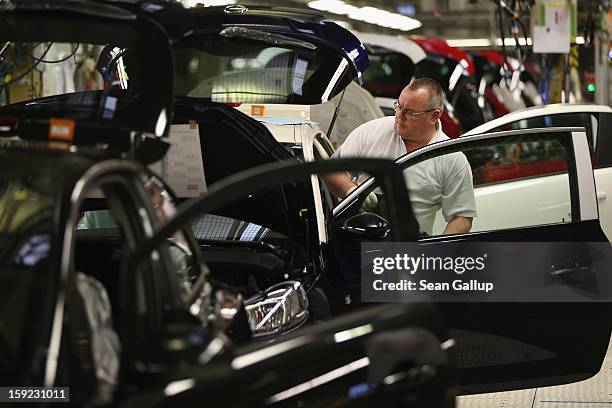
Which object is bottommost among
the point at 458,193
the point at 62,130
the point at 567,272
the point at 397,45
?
the point at 567,272

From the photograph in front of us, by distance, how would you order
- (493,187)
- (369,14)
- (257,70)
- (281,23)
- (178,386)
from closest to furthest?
(178,386) → (493,187) → (281,23) → (257,70) → (369,14)

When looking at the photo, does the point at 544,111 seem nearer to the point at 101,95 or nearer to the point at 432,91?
the point at 432,91

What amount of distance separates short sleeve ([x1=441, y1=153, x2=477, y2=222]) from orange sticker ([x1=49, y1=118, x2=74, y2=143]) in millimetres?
2256

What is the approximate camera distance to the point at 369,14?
98.3 ft

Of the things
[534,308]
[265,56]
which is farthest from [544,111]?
[534,308]

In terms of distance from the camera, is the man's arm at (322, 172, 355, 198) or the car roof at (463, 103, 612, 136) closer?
the man's arm at (322, 172, 355, 198)

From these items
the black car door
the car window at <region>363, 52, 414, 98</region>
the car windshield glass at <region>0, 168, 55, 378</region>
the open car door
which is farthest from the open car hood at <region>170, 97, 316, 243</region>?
the car window at <region>363, 52, 414, 98</region>

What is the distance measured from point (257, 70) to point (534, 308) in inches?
108

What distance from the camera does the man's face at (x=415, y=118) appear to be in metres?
6.29

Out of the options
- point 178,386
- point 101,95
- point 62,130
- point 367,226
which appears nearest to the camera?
point 178,386

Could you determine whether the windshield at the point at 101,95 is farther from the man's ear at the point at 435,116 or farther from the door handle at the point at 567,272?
the door handle at the point at 567,272

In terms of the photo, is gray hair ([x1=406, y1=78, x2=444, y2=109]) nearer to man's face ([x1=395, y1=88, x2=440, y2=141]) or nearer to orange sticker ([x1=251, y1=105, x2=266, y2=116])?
man's face ([x1=395, y1=88, x2=440, y2=141])

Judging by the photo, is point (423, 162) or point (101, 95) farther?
point (423, 162)

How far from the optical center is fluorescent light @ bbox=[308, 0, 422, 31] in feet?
88.4
